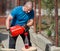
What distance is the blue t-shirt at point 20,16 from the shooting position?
27.9 ft

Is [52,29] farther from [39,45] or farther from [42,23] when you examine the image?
[42,23]

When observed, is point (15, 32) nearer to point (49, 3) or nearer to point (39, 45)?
point (39, 45)

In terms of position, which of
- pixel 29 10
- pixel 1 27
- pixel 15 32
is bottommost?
pixel 1 27

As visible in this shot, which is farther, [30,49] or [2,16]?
[2,16]

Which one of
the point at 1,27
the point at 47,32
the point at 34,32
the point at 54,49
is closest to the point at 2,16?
the point at 1,27

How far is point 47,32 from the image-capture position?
1128 cm

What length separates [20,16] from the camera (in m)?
8.61

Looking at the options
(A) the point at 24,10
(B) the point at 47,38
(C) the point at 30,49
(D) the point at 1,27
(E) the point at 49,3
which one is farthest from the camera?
(D) the point at 1,27

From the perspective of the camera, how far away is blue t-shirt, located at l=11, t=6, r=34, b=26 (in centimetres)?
850

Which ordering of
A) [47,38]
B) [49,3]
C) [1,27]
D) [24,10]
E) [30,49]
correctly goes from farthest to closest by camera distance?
[1,27], [49,3], [47,38], [24,10], [30,49]

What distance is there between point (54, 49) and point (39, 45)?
215cm

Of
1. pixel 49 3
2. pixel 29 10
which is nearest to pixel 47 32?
pixel 49 3

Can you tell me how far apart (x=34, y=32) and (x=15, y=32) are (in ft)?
15.8

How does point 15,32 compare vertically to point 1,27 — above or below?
above
